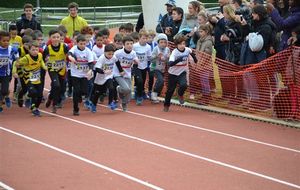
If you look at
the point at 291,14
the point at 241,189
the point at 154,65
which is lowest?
the point at 241,189

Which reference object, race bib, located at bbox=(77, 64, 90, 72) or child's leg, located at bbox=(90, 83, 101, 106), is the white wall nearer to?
child's leg, located at bbox=(90, 83, 101, 106)

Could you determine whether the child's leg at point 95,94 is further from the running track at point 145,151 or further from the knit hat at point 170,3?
the knit hat at point 170,3

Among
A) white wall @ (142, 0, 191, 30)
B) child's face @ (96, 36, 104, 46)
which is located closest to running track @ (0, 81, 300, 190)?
child's face @ (96, 36, 104, 46)

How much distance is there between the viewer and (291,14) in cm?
1251

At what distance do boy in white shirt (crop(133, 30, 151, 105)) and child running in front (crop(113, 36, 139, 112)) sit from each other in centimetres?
69

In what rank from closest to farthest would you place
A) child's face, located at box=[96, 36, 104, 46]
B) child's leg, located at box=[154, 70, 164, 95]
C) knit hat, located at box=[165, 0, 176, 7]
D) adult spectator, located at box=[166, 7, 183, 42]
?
child's leg, located at box=[154, 70, 164, 95]
child's face, located at box=[96, 36, 104, 46]
adult spectator, located at box=[166, 7, 183, 42]
knit hat, located at box=[165, 0, 176, 7]

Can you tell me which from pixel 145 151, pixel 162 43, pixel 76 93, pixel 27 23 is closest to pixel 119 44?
pixel 162 43

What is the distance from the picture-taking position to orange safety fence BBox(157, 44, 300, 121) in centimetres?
1231

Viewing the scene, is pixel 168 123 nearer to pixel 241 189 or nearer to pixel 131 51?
pixel 131 51

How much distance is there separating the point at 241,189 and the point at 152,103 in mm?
6929

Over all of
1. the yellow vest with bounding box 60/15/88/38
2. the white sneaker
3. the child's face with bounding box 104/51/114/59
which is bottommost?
the white sneaker

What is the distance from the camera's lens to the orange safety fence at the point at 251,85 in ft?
40.4

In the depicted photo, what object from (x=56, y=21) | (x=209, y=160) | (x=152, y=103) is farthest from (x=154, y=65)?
(x=56, y=21)

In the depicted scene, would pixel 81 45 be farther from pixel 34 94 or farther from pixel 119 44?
pixel 119 44
